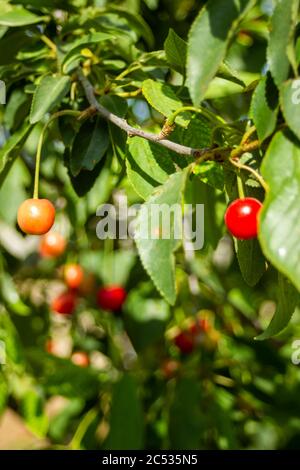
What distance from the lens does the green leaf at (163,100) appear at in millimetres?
1071

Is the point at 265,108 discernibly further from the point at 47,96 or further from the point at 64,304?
the point at 64,304

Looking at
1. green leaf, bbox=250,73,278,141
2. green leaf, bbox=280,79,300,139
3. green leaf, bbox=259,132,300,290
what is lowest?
green leaf, bbox=259,132,300,290

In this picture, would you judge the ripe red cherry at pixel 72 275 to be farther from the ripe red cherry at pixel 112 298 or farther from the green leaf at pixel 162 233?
the green leaf at pixel 162 233

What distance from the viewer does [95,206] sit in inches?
73.1

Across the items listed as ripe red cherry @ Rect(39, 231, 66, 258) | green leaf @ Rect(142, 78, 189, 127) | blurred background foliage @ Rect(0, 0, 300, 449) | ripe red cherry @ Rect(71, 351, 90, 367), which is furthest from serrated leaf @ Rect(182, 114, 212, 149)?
ripe red cherry @ Rect(71, 351, 90, 367)

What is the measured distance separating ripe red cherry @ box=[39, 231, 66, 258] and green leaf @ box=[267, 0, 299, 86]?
1.84m

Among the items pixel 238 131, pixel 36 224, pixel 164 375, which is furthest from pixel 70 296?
pixel 238 131

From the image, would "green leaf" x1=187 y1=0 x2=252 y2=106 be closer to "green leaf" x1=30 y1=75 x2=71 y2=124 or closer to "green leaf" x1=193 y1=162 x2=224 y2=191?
"green leaf" x1=193 y1=162 x2=224 y2=191

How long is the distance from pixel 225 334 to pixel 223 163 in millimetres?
1719

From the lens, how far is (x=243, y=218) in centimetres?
89

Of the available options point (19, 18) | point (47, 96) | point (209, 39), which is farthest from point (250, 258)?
point (19, 18)

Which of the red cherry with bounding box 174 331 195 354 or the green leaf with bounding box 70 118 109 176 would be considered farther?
the red cherry with bounding box 174 331 195 354

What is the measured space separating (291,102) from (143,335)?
1.73m

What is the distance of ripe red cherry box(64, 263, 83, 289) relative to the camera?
264 cm
